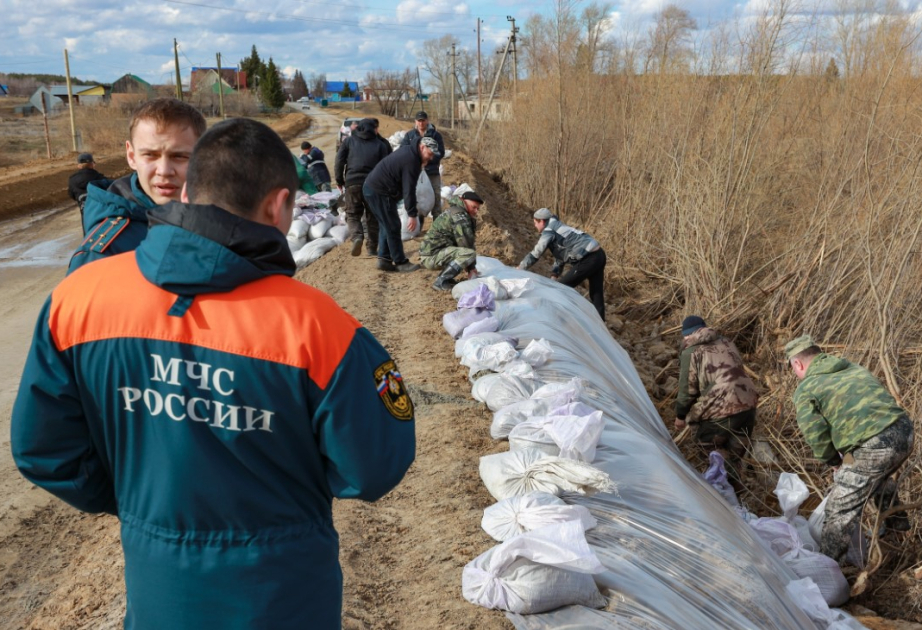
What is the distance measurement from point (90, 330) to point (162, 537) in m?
0.38

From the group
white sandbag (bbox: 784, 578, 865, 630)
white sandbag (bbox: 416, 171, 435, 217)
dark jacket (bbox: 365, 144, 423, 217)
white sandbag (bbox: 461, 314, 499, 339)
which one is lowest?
white sandbag (bbox: 784, 578, 865, 630)

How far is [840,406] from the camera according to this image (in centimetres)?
409

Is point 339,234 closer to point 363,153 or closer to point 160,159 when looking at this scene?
point 363,153

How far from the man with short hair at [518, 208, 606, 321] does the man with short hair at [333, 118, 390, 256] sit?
1.78 m

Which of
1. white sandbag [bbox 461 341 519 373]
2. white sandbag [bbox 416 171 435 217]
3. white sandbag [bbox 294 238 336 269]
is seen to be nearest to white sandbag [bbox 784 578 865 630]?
white sandbag [bbox 461 341 519 373]

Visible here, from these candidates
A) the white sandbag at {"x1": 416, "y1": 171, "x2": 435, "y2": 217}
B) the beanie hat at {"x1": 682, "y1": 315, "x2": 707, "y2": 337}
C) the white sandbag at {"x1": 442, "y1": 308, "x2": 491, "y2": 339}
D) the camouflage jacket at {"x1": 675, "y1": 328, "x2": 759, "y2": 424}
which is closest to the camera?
the camouflage jacket at {"x1": 675, "y1": 328, "x2": 759, "y2": 424}

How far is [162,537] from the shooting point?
4.36 ft

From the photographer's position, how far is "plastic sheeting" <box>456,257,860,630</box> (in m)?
2.58

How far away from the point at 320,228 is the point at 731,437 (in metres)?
5.81

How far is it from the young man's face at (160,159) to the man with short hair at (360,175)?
5528mm

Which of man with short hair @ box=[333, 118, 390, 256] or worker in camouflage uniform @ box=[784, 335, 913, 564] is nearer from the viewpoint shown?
worker in camouflage uniform @ box=[784, 335, 913, 564]

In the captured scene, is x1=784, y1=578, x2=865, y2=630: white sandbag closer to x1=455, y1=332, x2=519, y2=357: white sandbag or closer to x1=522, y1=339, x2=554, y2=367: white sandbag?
x1=522, y1=339, x2=554, y2=367: white sandbag

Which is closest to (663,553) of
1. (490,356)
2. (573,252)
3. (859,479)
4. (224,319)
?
(859,479)

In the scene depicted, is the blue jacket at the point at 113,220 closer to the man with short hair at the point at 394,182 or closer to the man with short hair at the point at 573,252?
the man with short hair at the point at 394,182
